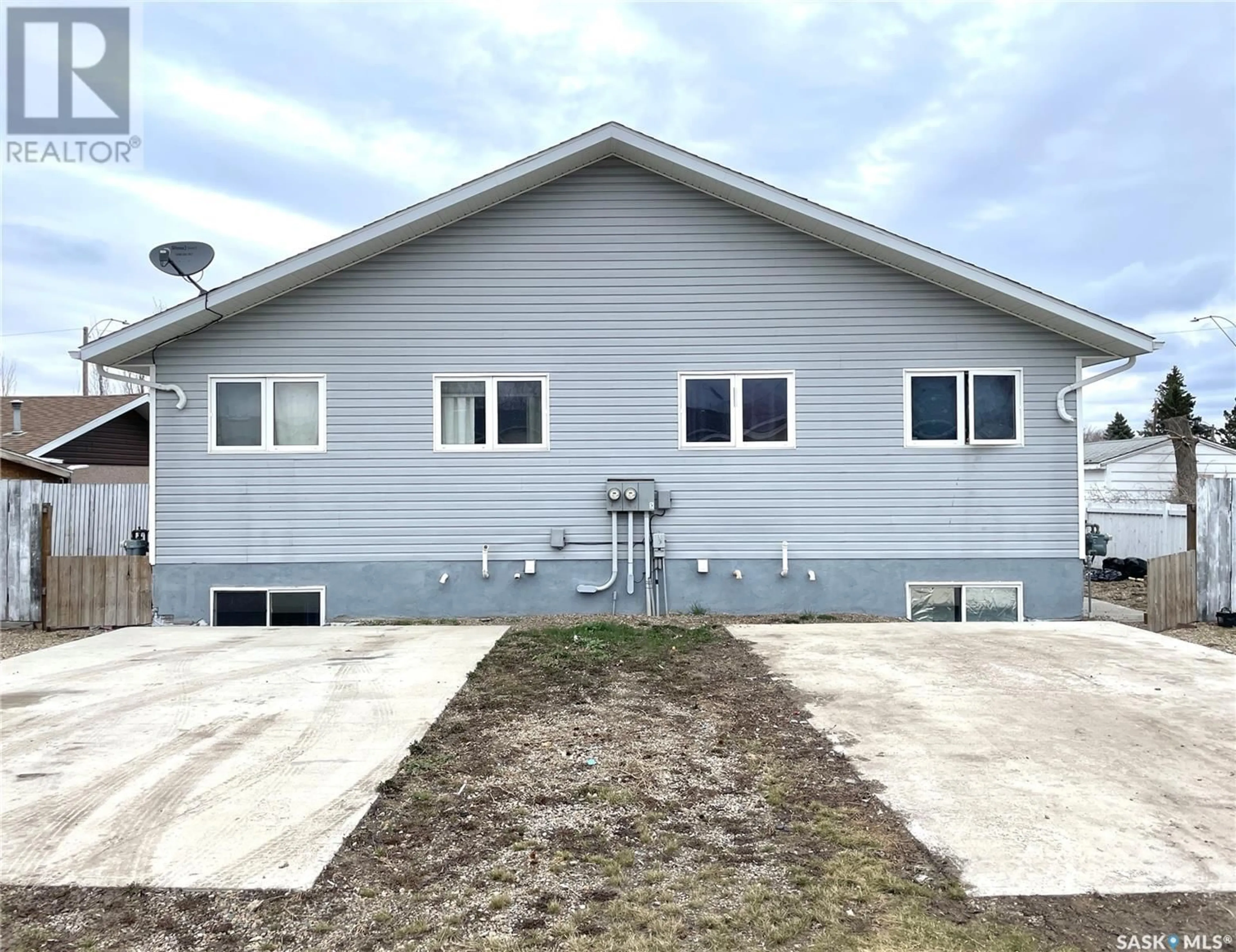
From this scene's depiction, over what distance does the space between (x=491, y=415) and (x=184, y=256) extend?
3.79 metres

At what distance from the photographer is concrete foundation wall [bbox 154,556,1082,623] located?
870 cm

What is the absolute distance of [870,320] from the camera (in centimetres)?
873

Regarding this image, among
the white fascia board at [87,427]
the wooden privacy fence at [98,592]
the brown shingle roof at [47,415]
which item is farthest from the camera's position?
the brown shingle roof at [47,415]

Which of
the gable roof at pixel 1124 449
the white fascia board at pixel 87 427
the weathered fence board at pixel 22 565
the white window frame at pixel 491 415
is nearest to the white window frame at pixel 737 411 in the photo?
the white window frame at pixel 491 415

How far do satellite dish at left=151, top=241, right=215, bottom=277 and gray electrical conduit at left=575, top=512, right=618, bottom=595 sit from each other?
5405 mm

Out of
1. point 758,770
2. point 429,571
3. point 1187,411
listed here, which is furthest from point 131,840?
point 1187,411

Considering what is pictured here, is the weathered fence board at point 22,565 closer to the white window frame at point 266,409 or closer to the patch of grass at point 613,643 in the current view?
the white window frame at point 266,409

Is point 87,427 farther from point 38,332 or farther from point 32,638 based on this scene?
point 38,332

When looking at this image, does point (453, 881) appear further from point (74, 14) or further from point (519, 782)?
point (74, 14)

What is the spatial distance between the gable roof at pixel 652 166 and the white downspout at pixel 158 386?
186 millimetres

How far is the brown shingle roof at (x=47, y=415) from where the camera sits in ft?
53.9

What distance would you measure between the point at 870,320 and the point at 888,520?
7.96 ft

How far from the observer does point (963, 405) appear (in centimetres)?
876

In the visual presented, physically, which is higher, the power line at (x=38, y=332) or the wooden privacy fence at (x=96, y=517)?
the power line at (x=38, y=332)
